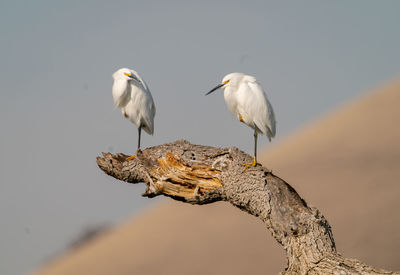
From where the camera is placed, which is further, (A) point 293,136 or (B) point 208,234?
Answer: (A) point 293,136

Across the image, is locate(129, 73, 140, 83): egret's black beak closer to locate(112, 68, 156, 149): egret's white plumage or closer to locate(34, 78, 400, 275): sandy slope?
locate(112, 68, 156, 149): egret's white plumage

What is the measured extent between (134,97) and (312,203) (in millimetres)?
22383

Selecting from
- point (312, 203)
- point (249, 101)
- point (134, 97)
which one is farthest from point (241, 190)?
point (312, 203)

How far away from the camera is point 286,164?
1630 inches

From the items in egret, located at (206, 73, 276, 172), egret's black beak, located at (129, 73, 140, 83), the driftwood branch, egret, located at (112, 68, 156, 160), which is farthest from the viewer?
egret, located at (112, 68, 156, 160)

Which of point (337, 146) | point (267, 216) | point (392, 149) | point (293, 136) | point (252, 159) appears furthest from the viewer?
point (293, 136)

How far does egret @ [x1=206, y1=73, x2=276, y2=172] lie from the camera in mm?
9336

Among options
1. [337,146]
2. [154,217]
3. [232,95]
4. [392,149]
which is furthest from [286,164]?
[232,95]

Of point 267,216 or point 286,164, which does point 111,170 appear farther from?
point 286,164

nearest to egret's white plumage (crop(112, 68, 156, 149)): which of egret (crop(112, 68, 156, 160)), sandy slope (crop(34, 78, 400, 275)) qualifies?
egret (crop(112, 68, 156, 160))

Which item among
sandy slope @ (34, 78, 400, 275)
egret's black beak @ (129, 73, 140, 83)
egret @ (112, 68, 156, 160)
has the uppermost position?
egret's black beak @ (129, 73, 140, 83)

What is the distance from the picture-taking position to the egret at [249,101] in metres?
9.34

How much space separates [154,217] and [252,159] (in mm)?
34430

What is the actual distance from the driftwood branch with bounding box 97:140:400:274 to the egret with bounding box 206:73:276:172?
1.34 metres
